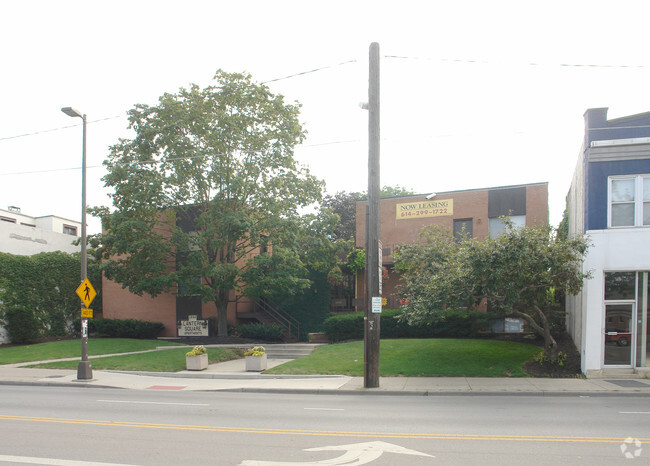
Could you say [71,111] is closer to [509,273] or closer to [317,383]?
[317,383]

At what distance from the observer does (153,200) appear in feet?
75.2

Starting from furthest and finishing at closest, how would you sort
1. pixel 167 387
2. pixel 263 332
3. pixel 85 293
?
1. pixel 263 332
2. pixel 85 293
3. pixel 167 387

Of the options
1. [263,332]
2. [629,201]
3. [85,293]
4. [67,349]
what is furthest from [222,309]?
[629,201]

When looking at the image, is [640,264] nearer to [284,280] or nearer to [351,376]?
[351,376]

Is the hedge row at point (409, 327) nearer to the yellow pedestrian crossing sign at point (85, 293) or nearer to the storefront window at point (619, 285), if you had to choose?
the storefront window at point (619, 285)

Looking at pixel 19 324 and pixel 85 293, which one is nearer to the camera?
pixel 85 293

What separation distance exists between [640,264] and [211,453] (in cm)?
1360

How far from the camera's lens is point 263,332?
24.5 metres

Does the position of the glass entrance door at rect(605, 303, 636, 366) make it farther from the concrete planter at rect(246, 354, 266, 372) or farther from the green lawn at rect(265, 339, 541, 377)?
the concrete planter at rect(246, 354, 266, 372)

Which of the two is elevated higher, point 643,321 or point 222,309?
point 643,321

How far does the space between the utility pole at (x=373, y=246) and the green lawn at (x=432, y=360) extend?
6.99 feet

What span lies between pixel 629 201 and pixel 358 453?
1265 cm

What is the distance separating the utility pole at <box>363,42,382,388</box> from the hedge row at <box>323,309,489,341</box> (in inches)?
247

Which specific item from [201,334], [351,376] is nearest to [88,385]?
[351,376]
